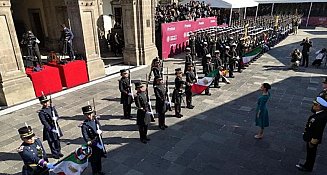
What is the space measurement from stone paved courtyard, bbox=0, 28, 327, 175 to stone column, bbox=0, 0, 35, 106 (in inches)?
32.7

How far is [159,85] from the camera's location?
7137 mm

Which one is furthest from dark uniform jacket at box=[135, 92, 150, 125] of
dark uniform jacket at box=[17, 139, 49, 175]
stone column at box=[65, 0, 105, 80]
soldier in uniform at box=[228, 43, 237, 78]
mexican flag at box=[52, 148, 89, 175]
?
soldier in uniform at box=[228, 43, 237, 78]

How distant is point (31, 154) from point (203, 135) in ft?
14.7

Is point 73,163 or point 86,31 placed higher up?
point 86,31

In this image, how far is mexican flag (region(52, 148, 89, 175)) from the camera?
4430 mm

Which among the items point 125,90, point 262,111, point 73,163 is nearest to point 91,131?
point 73,163

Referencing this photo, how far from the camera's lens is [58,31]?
17.3 m

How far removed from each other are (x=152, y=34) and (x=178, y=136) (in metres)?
9.25

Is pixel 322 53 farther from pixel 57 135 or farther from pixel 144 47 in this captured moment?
pixel 57 135

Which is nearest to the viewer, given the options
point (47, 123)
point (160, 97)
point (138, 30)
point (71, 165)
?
point (71, 165)

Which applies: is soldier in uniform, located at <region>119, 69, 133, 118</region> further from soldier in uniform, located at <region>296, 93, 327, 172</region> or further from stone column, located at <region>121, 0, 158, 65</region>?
stone column, located at <region>121, 0, 158, 65</region>

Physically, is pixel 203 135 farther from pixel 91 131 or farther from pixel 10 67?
pixel 10 67

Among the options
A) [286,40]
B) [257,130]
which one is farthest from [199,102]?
[286,40]

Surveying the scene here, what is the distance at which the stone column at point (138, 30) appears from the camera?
44.9ft
